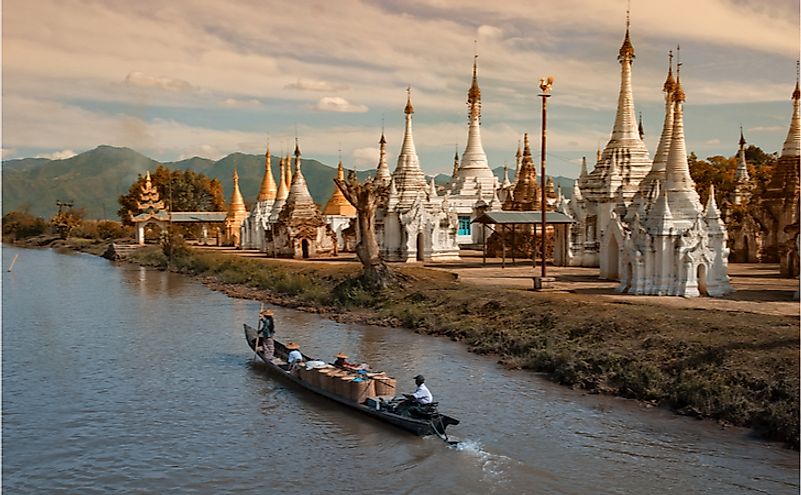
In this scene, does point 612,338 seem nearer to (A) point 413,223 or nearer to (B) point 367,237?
(B) point 367,237

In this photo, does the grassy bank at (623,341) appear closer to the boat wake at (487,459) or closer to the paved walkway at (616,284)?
the paved walkway at (616,284)

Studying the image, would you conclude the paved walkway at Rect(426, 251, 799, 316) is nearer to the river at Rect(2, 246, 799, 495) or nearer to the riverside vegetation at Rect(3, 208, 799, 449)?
the riverside vegetation at Rect(3, 208, 799, 449)

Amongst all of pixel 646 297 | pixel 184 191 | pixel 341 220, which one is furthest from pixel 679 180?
pixel 184 191

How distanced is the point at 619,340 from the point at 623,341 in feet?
0.50

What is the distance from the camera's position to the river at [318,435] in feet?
42.3

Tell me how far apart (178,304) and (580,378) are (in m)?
19.4

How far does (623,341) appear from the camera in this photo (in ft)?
63.2

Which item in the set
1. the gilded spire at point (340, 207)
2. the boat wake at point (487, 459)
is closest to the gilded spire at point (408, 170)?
the gilded spire at point (340, 207)

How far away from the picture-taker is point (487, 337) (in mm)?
22531

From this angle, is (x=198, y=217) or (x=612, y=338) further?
(x=198, y=217)

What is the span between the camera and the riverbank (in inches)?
614

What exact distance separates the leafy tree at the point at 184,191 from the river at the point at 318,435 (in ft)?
175

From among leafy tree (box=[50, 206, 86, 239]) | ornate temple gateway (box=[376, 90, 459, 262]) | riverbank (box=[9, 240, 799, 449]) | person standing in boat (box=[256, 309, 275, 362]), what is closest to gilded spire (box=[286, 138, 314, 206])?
ornate temple gateway (box=[376, 90, 459, 262])

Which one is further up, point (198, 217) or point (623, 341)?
point (198, 217)
